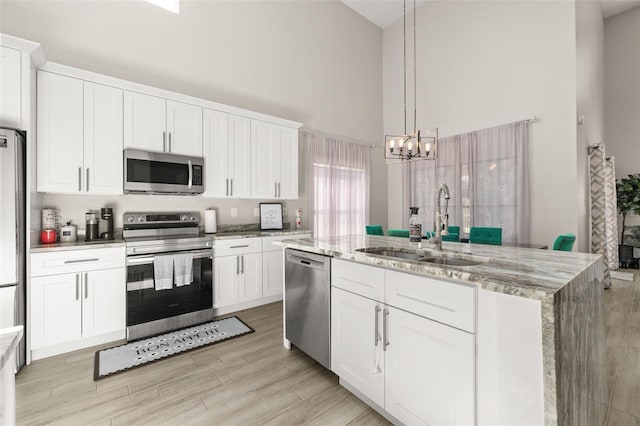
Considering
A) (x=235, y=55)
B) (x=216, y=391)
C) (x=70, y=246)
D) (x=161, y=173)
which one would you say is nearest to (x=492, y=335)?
(x=216, y=391)

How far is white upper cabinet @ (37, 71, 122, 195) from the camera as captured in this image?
8.16 ft

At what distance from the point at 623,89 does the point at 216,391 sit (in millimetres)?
9071

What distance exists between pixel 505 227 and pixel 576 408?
3.69 meters

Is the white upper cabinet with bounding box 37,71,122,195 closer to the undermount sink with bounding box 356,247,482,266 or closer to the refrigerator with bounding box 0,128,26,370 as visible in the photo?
the refrigerator with bounding box 0,128,26,370

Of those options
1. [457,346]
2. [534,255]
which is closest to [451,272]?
[457,346]

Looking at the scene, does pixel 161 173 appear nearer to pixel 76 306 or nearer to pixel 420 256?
pixel 76 306

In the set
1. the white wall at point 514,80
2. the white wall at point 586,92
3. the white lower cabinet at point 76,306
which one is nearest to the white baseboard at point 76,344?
the white lower cabinet at point 76,306

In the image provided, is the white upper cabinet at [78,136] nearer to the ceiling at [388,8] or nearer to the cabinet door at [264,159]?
the cabinet door at [264,159]

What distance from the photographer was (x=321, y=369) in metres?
2.20

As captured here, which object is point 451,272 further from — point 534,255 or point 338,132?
point 338,132

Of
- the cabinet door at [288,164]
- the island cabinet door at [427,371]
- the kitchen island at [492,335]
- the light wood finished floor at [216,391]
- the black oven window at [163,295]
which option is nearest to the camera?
the kitchen island at [492,335]

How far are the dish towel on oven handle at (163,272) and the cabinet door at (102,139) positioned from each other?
2.60ft

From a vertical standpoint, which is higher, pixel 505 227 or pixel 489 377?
pixel 505 227

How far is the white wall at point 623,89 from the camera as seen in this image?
5.98 meters
